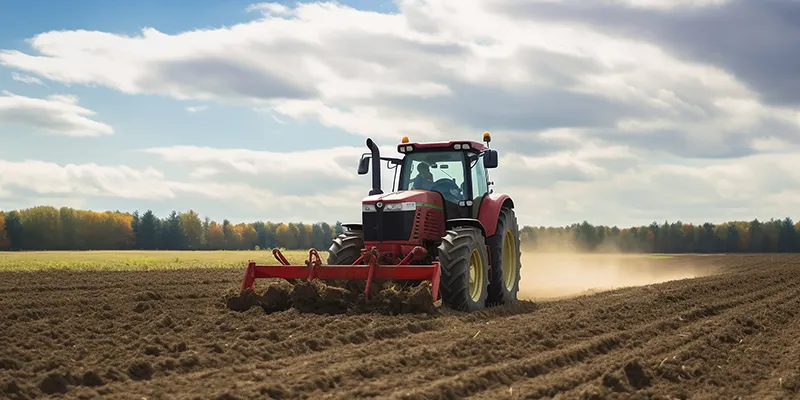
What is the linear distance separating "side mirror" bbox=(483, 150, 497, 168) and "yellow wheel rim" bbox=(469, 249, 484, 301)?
5.24 feet

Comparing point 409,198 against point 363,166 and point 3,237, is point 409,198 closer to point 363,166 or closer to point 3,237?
point 363,166

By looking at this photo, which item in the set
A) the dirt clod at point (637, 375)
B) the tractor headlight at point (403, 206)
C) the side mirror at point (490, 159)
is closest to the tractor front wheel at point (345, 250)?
the tractor headlight at point (403, 206)

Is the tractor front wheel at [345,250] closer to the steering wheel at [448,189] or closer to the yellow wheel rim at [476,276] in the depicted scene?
the steering wheel at [448,189]

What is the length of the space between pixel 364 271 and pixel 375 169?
2635mm

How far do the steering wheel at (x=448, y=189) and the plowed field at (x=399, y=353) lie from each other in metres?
2.06

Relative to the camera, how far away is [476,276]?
1241cm

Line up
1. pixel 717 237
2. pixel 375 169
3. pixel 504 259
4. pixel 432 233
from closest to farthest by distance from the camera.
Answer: pixel 432 233, pixel 375 169, pixel 504 259, pixel 717 237

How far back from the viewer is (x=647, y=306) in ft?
42.0

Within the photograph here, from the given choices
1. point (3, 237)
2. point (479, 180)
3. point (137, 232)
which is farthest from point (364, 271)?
point (137, 232)

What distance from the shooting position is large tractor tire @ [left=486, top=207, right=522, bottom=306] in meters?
13.3

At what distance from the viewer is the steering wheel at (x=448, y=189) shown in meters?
13.1

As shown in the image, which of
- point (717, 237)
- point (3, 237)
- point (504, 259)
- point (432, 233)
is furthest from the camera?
point (717, 237)

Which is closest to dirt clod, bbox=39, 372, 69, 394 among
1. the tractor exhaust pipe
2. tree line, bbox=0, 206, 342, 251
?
the tractor exhaust pipe

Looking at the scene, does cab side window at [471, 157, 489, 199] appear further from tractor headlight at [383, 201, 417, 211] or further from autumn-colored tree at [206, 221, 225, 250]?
autumn-colored tree at [206, 221, 225, 250]
